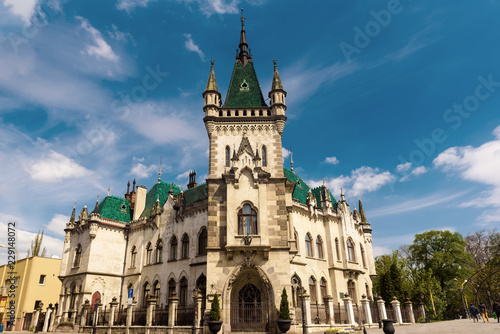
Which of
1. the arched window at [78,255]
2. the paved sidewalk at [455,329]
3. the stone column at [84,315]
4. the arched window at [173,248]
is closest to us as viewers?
the paved sidewalk at [455,329]

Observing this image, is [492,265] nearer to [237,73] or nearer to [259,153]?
[259,153]

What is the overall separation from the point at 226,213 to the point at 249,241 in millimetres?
2789

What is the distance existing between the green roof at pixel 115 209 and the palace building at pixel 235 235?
0.48 feet

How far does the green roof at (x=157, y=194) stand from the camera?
38.4m

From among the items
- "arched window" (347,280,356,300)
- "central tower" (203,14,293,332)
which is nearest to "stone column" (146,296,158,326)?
"central tower" (203,14,293,332)

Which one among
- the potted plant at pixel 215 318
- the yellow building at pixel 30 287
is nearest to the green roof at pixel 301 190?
the potted plant at pixel 215 318

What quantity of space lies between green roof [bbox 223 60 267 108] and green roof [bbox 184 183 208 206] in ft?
29.4

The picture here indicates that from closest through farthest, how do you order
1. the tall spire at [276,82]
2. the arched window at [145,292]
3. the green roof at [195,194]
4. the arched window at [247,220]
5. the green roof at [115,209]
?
the arched window at [247,220] → the tall spire at [276,82] → the green roof at [195,194] → the arched window at [145,292] → the green roof at [115,209]

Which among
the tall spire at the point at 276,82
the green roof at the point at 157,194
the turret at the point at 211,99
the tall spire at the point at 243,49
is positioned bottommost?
the green roof at the point at 157,194

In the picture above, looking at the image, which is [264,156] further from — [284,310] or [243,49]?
[243,49]

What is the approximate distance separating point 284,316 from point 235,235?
6.17 m

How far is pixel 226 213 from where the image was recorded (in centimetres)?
2469

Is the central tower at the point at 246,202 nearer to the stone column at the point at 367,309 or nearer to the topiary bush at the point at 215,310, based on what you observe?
the topiary bush at the point at 215,310

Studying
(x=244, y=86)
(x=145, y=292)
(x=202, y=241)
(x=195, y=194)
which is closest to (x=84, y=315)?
(x=145, y=292)
